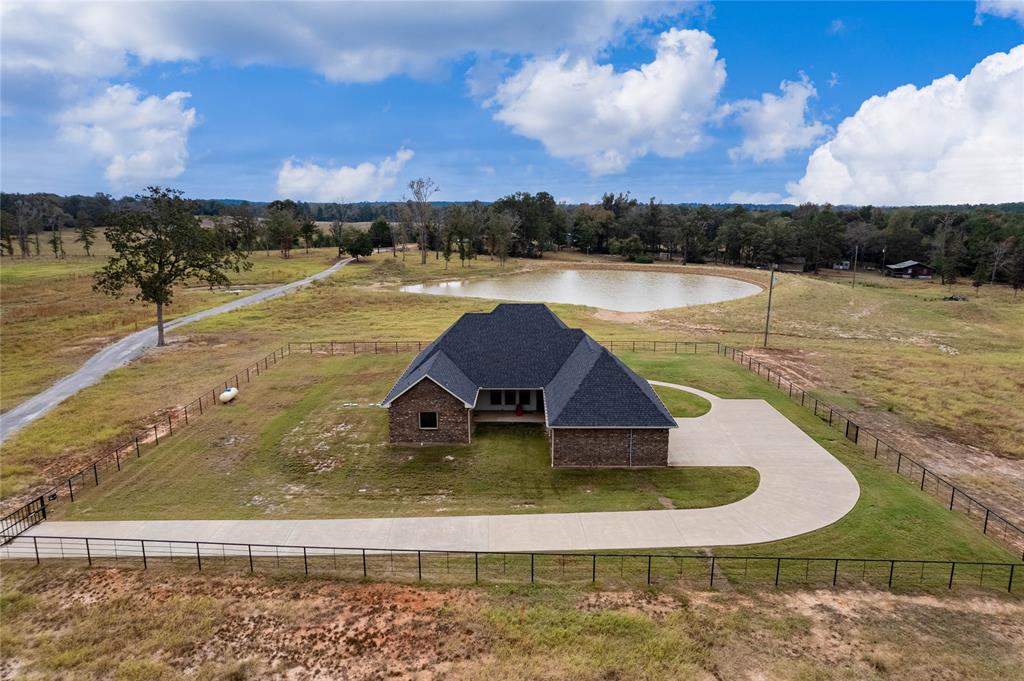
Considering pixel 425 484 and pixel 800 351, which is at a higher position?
pixel 800 351

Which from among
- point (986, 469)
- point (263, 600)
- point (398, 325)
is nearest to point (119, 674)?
point (263, 600)

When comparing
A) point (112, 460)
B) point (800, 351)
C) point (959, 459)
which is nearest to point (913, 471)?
point (959, 459)

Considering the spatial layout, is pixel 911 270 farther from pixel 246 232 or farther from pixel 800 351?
pixel 246 232

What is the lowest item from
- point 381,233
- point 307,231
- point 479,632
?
point 479,632

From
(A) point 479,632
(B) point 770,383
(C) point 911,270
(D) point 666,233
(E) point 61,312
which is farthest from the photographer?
(D) point 666,233

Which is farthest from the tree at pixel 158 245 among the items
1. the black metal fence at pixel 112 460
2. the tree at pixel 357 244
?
the tree at pixel 357 244

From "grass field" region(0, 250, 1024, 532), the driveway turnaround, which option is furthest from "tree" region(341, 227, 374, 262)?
the driveway turnaround

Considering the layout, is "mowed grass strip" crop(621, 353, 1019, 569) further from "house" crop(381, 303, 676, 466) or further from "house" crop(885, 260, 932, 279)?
"house" crop(885, 260, 932, 279)
